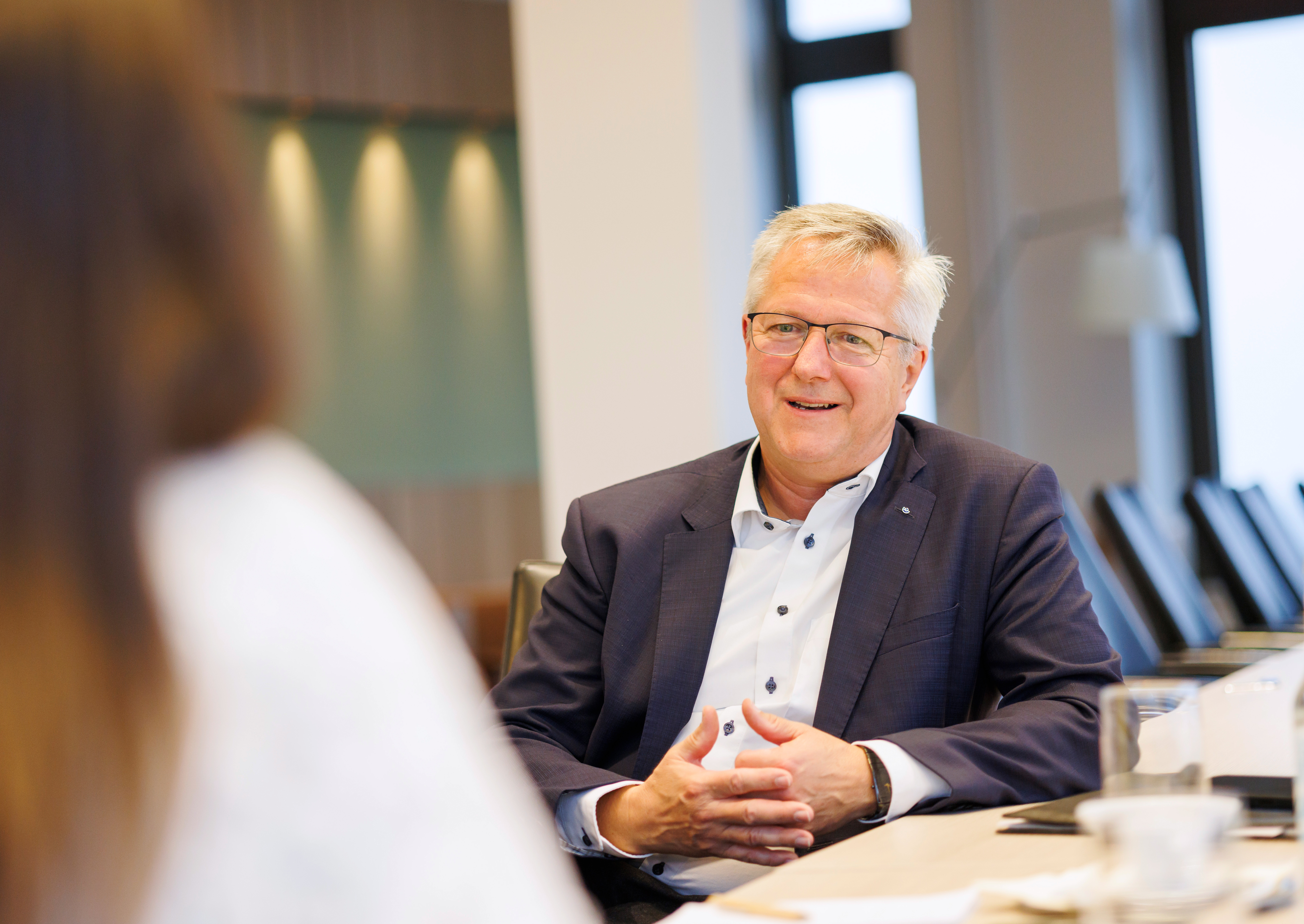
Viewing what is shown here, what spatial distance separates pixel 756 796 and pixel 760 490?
0.60 metres

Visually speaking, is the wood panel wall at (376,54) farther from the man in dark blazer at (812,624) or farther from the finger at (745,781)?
the finger at (745,781)

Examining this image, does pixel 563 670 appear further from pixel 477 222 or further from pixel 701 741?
pixel 477 222

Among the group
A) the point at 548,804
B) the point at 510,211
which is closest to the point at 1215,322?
the point at 510,211

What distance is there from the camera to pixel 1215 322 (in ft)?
21.3

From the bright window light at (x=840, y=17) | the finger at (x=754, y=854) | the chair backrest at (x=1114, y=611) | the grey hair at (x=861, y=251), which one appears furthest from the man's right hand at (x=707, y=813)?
the bright window light at (x=840, y=17)

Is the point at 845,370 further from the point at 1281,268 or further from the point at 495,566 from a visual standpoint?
the point at 495,566

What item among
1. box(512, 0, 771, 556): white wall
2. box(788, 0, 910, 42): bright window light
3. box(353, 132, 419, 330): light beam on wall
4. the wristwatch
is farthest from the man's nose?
box(353, 132, 419, 330): light beam on wall

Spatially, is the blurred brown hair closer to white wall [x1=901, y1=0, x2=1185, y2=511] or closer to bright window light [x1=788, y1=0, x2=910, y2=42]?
white wall [x1=901, y1=0, x2=1185, y2=511]

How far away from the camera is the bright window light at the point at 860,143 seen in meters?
6.73

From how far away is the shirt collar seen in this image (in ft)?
6.43

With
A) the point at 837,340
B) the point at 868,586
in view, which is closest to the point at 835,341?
the point at 837,340

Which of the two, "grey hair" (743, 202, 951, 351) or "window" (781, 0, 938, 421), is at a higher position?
"window" (781, 0, 938, 421)

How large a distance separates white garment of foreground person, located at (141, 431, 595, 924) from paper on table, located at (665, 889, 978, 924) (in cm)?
49

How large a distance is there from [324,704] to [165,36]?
0.83ft
